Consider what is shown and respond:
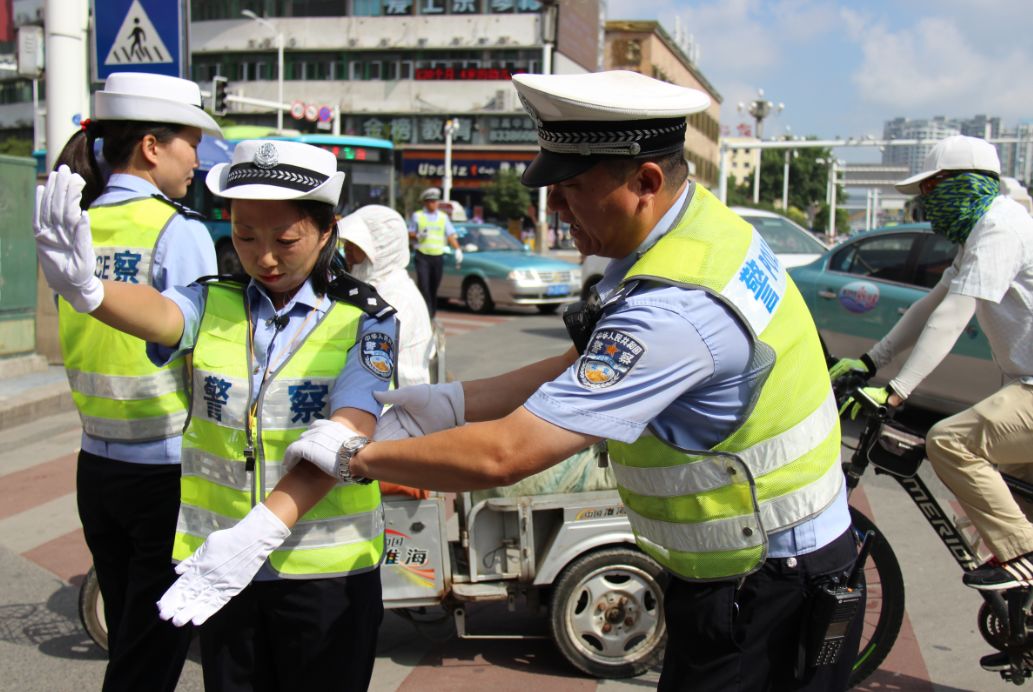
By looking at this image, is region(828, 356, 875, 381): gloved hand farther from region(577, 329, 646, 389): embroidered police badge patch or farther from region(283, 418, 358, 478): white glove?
region(283, 418, 358, 478): white glove

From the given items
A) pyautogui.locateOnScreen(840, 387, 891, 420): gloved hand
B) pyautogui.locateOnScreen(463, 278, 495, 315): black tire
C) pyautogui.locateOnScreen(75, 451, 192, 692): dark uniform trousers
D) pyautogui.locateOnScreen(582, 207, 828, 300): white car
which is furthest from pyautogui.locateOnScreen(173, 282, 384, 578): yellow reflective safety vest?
pyautogui.locateOnScreen(463, 278, 495, 315): black tire

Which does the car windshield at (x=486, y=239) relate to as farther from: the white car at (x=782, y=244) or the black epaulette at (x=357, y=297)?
the black epaulette at (x=357, y=297)

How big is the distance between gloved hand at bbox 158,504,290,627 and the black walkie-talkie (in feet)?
3.92

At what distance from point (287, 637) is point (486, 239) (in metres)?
16.7

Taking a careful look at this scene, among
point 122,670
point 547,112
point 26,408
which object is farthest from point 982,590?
point 26,408

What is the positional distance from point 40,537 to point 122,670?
3193 millimetres

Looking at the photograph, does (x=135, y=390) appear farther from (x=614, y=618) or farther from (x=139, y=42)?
(x=139, y=42)

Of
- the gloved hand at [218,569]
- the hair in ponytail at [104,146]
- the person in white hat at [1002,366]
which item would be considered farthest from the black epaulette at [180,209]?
the person in white hat at [1002,366]

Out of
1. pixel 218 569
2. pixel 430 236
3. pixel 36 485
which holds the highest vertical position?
pixel 218 569

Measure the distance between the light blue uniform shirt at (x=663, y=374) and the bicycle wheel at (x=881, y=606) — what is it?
2.13 m

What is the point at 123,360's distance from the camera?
9.84ft

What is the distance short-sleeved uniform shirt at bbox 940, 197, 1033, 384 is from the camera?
141 inches

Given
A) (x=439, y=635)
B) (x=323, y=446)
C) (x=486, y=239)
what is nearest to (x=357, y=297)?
(x=323, y=446)

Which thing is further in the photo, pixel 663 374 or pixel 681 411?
pixel 681 411
